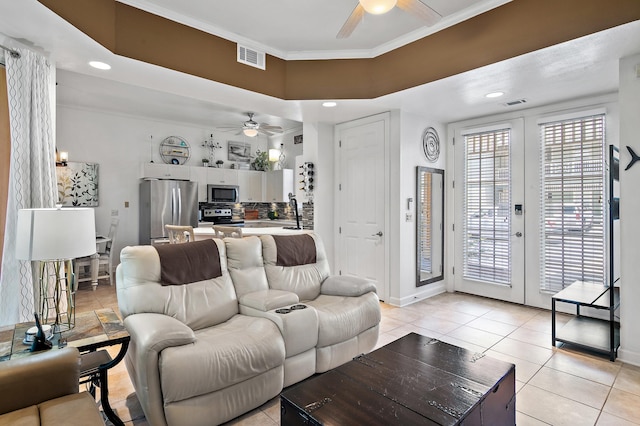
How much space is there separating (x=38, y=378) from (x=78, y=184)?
17.0 feet

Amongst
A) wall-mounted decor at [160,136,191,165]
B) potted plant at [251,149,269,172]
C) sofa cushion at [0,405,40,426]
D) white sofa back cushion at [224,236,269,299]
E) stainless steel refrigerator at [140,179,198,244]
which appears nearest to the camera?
sofa cushion at [0,405,40,426]

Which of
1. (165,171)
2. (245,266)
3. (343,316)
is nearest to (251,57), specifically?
(245,266)

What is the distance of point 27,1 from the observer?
213 centimetres

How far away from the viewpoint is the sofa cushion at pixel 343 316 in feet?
8.41

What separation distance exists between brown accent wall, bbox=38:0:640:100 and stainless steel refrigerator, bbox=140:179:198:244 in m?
3.18

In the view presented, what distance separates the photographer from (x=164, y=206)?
19.8ft

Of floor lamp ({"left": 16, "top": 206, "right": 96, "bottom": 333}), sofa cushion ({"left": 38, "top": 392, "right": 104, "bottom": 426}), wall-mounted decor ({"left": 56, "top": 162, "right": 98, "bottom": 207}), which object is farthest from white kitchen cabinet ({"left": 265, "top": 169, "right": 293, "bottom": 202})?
sofa cushion ({"left": 38, "top": 392, "right": 104, "bottom": 426})

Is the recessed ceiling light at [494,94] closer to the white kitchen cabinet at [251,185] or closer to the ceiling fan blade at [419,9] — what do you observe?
the ceiling fan blade at [419,9]

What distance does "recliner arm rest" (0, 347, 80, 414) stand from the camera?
142 centimetres

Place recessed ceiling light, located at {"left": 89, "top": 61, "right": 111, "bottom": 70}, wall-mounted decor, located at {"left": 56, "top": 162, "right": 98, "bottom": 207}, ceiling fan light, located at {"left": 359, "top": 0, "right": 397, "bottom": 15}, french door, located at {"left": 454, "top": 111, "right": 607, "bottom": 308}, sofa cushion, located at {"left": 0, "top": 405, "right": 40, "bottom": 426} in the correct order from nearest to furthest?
sofa cushion, located at {"left": 0, "top": 405, "right": 40, "bottom": 426} → ceiling fan light, located at {"left": 359, "top": 0, "right": 397, "bottom": 15} → recessed ceiling light, located at {"left": 89, "top": 61, "right": 111, "bottom": 70} → french door, located at {"left": 454, "top": 111, "right": 607, "bottom": 308} → wall-mounted decor, located at {"left": 56, "top": 162, "right": 98, "bottom": 207}

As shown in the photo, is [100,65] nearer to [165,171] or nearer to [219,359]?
[219,359]

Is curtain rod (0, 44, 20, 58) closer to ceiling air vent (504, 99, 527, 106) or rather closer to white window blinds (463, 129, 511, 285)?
ceiling air vent (504, 99, 527, 106)

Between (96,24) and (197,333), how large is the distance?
2440 mm

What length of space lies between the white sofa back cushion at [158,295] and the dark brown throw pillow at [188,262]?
0.04 meters
